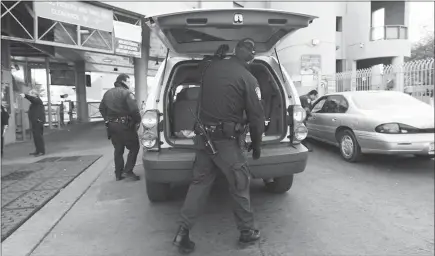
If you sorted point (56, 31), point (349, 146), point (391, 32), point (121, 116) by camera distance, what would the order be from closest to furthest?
point (121, 116) < point (349, 146) < point (56, 31) < point (391, 32)

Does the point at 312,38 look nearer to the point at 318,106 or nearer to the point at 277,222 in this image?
the point at 318,106

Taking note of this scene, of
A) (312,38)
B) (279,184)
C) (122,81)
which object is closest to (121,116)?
(122,81)

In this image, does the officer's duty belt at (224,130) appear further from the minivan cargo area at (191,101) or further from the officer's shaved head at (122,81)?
the officer's shaved head at (122,81)

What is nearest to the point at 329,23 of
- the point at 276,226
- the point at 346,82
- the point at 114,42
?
the point at 346,82

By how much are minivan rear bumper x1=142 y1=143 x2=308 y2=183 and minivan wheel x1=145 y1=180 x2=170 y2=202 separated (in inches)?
24.5

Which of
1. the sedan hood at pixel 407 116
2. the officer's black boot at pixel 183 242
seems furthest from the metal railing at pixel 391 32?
the officer's black boot at pixel 183 242

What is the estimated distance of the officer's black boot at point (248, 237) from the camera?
3.17 m

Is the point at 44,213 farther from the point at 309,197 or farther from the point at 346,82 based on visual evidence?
the point at 346,82

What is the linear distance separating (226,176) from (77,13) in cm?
902

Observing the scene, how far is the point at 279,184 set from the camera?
4539mm

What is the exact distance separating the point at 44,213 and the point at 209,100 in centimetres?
269

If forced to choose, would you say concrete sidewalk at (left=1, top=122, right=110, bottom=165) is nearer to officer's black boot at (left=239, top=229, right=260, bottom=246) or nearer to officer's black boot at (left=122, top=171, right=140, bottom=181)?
officer's black boot at (left=122, top=171, right=140, bottom=181)

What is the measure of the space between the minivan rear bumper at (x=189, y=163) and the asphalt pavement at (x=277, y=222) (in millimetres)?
579

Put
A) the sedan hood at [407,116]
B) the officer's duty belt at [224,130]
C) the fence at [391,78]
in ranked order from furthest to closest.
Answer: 1. the fence at [391,78]
2. the officer's duty belt at [224,130]
3. the sedan hood at [407,116]
